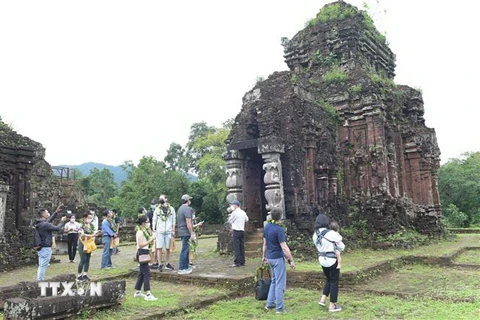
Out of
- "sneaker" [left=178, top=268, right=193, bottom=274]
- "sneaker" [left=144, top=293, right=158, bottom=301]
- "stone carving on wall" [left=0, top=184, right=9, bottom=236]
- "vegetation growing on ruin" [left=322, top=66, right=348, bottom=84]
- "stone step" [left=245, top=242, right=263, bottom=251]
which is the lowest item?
"sneaker" [left=144, top=293, right=158, bottom=301]

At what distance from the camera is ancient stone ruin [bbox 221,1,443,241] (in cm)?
1184

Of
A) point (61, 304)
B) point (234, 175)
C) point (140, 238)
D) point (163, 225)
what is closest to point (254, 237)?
point (234, 175)

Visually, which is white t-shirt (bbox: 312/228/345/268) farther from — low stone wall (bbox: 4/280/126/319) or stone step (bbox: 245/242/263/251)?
stone step (bbox: 245/242/263/251)

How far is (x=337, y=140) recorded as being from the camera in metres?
14.3

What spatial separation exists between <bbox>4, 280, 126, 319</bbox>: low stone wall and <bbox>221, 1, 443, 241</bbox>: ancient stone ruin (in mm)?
5848

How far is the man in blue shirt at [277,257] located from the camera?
615 centimetres

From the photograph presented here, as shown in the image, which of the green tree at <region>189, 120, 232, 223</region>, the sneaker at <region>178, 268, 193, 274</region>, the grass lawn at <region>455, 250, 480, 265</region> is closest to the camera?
the sneaker at <region>178, 268, 193, 274</region>

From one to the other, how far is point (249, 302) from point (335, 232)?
194 centimetres

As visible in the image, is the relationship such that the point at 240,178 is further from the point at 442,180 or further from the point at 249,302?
the point at 442,180

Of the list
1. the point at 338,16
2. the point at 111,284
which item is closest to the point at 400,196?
the point at 338,16

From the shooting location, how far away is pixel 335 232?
6328 millimetres

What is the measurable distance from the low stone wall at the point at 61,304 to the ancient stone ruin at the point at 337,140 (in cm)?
585

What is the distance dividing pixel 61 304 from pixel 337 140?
35.8 ft

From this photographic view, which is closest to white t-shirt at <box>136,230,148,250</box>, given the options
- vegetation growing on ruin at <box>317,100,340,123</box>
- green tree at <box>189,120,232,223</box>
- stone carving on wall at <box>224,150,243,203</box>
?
stone carving on wall at <box>224,150,243,203</box>
